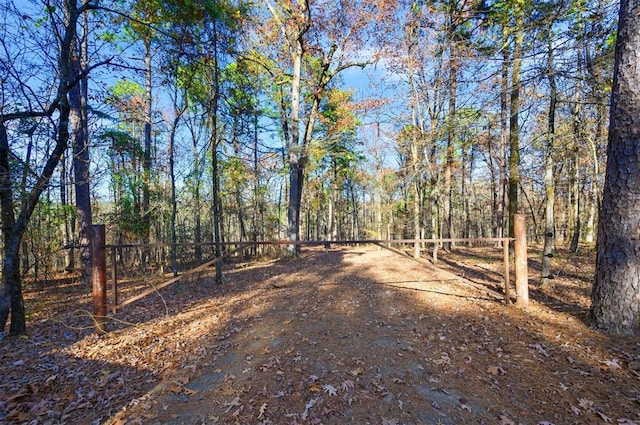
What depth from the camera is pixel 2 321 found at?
4.43 meters

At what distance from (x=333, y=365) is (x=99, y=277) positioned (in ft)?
12.6

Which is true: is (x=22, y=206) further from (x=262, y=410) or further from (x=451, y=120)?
(x=451, y=120)

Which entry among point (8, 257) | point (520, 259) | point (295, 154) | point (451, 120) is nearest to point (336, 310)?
point (520, 259)

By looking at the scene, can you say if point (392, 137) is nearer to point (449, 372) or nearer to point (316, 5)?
point (316, 5)

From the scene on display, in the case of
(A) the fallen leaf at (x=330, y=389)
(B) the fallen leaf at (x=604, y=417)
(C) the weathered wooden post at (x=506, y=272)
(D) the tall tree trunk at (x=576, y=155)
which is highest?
(D) the tall tree trunk at (x=576, y=155)

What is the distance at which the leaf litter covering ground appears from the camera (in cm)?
266

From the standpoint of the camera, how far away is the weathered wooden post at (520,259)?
501 cm

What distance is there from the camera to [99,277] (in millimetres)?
4445

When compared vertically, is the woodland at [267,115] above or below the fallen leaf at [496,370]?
above

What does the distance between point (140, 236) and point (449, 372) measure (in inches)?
484

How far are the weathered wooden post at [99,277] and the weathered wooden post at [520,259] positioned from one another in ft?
22.4

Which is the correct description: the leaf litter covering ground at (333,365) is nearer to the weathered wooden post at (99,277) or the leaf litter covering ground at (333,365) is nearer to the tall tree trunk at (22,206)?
the weathered wooden post at (99,277)

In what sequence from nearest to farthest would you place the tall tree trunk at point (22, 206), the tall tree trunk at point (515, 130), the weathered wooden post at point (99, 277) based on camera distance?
the weathered wooden post at point (99, 277) → the tall tree trunk at point (22, 206) → the tall tree trunk at point (515, 130)

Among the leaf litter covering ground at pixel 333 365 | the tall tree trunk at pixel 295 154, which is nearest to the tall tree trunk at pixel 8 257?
the leaf litter covering ground at pixel 333 365
